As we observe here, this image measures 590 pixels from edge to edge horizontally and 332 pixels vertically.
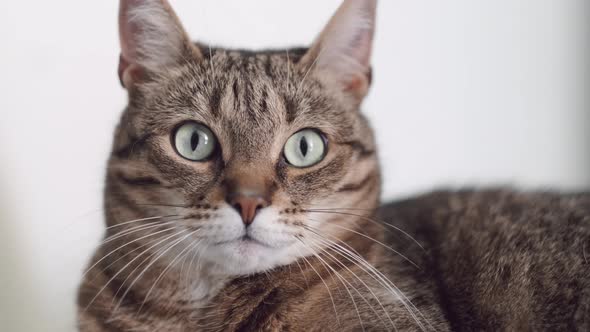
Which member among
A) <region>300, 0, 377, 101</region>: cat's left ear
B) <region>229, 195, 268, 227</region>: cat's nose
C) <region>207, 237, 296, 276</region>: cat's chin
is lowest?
<region>207, 237, 296, 276</region>: cat's chin

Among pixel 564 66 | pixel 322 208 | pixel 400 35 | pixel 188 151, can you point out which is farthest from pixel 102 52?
pixel 564 66

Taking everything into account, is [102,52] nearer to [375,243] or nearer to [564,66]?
[375,243]

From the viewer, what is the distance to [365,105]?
6.21ft

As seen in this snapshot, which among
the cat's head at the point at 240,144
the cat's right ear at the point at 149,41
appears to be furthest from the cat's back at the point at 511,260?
the cat's right ear at the point at 149,41

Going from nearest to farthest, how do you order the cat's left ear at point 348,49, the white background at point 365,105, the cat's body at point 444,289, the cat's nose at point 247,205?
the cat's nose at point 247,205 < the cat's body at point 444,289 < the cat's left ear at point 348,49 < the white background at point 365,105

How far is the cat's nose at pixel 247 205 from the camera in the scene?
3.16 feet

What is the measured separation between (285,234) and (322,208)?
13cm

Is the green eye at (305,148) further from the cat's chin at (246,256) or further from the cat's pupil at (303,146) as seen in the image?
the cat's chin at (246,256)

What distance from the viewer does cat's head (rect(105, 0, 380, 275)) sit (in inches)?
39.9

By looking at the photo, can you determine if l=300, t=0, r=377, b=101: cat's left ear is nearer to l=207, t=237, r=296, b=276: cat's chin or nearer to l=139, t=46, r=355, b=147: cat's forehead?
l=139, t=46, r=355, b=147: cat's forehead

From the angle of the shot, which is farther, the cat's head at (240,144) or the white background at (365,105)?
the white background at (365,105)

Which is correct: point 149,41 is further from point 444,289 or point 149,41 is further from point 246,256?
point 444,289

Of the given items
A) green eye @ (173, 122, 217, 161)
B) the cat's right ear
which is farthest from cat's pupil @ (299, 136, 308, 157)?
the cat's right ear

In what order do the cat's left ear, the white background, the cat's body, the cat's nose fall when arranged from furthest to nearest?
the white background → the cat's left ear → the cat's body → the cat's nose
